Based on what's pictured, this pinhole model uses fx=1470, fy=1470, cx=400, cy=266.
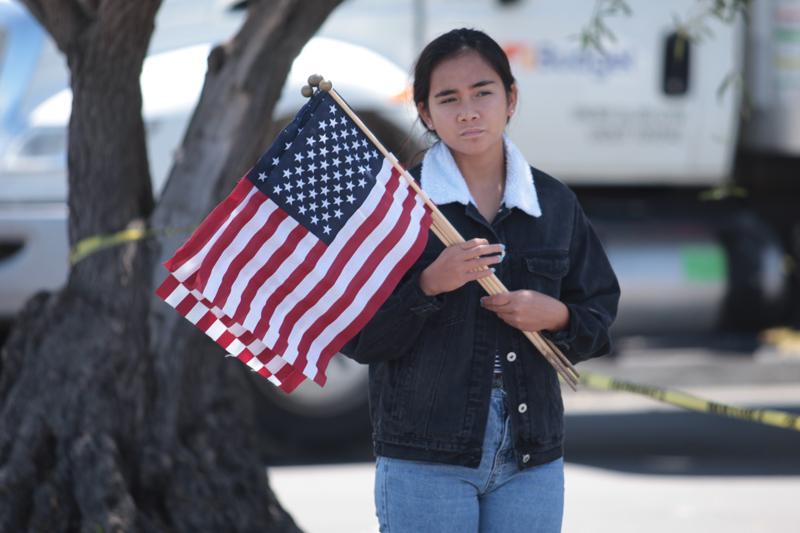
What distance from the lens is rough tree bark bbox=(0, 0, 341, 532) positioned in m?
4.46

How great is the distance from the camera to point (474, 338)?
307cm

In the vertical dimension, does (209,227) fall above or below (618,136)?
below

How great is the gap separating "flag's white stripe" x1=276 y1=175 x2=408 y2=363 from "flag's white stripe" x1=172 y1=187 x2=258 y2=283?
0.74 ft

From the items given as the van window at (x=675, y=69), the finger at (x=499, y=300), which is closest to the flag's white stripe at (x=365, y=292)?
the finger at (x=499, y=300)

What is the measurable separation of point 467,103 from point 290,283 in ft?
1.86

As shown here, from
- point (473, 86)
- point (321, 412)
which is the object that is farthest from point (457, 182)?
point (321, 412)

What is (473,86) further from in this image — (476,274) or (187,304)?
(187,304)

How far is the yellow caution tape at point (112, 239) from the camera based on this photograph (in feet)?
15.2

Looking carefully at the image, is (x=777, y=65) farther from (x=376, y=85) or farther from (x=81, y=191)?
(x=81, y=191)

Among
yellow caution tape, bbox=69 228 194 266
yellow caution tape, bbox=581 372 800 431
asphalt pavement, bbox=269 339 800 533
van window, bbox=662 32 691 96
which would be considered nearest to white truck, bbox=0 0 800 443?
van window, bbox=662 32 691 96

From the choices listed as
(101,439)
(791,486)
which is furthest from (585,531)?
(101,439)

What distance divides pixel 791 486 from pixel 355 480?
6.62 ft

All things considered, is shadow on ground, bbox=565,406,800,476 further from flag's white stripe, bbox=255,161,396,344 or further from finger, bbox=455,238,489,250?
finger, bbox=455,238,489,250

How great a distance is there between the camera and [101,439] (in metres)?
4.42
